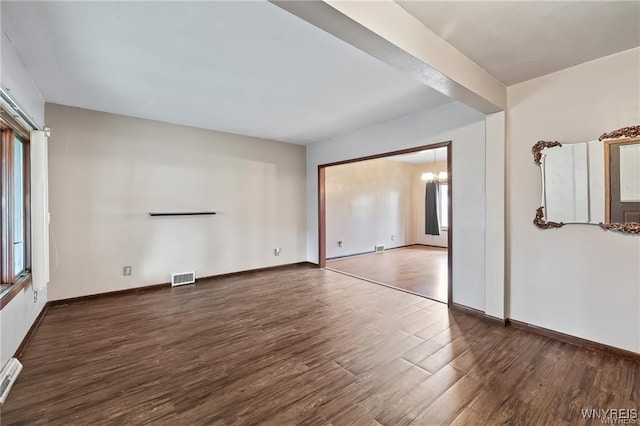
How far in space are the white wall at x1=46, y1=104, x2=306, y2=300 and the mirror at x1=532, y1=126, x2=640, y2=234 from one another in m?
4.20

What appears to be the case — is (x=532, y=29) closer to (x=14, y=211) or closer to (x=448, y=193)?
(x=448, y=193)

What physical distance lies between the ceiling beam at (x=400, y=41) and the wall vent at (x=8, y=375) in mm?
2932

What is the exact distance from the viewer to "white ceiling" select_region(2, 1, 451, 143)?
6.21 ft

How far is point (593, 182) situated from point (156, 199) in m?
5.28

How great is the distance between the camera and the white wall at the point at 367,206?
688 cm

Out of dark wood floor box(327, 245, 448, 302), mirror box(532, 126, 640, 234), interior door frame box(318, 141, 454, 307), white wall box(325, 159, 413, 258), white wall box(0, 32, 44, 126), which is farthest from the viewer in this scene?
white wall box(325, 159, 413, 258)

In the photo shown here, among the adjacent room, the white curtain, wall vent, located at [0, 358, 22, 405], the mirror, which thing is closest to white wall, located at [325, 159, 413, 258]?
the adjacent room

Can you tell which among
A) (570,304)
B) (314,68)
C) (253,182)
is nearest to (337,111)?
(314,68)

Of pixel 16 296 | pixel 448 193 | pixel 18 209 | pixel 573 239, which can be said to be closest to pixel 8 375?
pixel 16 296

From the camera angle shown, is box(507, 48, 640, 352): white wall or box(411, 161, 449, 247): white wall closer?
box(507, 48, 640, 352): white wall

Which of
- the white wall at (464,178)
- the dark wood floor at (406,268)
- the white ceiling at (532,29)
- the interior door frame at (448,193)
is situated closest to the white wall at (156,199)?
the interior door frame at (448,193)

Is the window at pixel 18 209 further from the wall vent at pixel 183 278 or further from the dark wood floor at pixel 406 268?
the dark wood floor at pixel 406 268

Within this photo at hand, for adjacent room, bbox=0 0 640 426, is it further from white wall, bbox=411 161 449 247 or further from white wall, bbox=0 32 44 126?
white wall, bbox=411 161 449 247

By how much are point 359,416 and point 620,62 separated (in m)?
3.45
